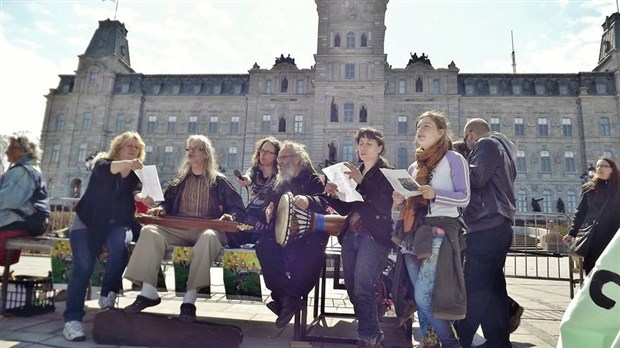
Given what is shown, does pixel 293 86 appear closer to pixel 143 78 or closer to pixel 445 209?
pixel 143 78

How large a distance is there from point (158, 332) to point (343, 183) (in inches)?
79.1

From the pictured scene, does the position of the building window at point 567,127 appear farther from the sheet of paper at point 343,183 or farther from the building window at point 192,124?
the sheet of paper at point 343,183

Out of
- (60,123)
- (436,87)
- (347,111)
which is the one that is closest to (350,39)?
(347,111)

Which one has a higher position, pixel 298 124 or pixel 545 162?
pixel 298 124

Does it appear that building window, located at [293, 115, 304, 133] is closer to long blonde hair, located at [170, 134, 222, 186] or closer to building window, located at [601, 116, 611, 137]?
building window, located at [601, 116, 611, 137]

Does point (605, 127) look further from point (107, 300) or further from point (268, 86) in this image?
point (107, 300)

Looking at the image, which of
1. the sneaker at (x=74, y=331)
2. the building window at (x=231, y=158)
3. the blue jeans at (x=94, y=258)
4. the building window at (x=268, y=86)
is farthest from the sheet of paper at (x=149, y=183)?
the building window at (x=268, y=86)

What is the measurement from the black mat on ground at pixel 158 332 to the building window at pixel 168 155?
37444mm

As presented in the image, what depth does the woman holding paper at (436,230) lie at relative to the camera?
2399mm

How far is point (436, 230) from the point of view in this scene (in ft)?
8.27

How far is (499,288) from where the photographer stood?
309 cm

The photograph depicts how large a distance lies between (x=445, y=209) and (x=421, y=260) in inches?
16.3

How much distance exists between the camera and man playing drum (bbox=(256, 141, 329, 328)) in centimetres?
309

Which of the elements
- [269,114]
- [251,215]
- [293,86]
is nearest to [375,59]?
[293,86]
